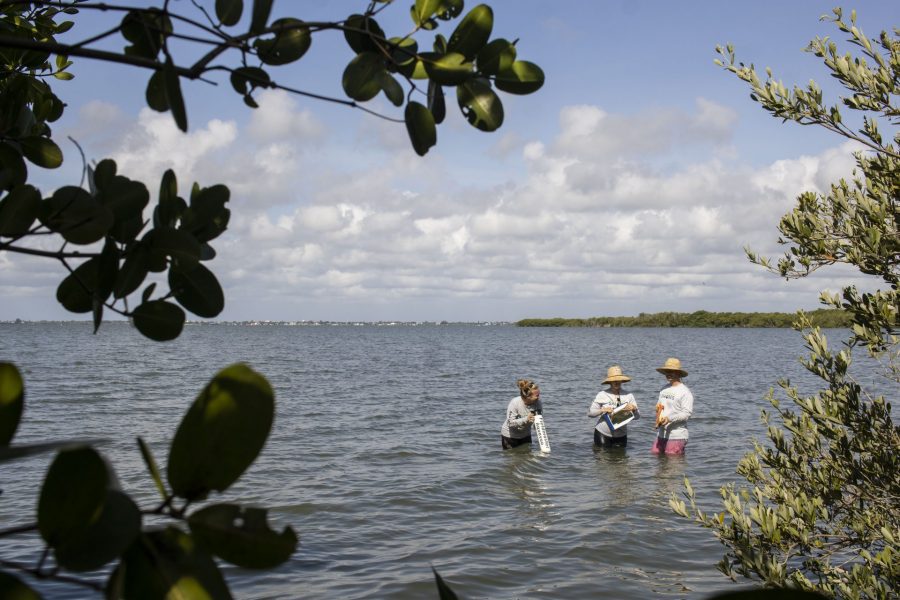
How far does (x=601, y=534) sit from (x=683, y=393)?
429 centimetres

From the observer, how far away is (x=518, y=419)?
45.4 ft

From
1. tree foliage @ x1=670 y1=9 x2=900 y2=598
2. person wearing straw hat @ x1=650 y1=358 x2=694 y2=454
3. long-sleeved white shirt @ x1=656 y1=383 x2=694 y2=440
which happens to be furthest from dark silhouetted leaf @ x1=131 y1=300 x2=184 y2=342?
long-sleeved white shirt @ x1=656 y1=383 x2=694 y2=440

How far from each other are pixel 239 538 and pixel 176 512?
2.5 inches

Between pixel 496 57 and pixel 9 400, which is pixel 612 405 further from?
pixel 9 400

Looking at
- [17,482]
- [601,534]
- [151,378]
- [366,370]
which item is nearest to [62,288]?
[601,534]

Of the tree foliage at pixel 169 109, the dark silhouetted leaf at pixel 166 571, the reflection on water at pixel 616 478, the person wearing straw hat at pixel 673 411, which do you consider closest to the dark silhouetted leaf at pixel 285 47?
the tree foliage at pixel 169 109

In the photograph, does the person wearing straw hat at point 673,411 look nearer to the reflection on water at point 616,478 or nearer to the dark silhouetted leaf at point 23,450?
the reflection on water at point 616,478

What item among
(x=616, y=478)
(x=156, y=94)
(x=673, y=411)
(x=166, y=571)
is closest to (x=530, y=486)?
(x=616, y=478)

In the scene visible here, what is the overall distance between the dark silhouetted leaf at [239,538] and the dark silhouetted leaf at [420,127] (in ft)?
2.31

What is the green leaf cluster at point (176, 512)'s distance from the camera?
62cm

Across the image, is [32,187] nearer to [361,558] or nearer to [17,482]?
[361,558]

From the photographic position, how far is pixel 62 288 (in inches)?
50.8

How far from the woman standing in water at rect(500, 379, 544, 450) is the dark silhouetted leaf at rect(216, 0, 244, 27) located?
39.4 feet

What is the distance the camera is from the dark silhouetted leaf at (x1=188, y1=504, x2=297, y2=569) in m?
0.68
